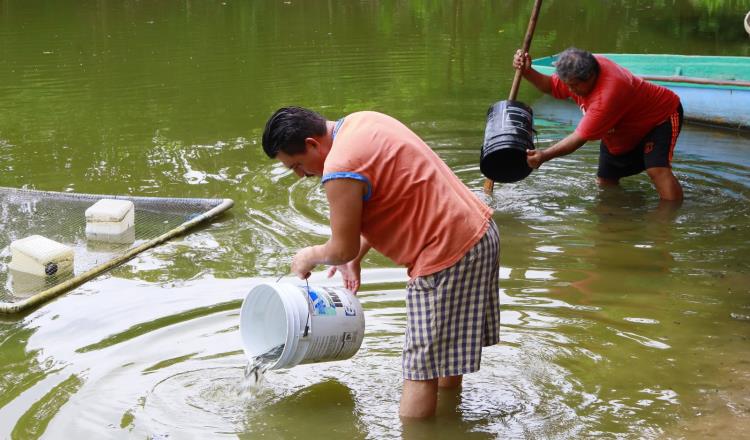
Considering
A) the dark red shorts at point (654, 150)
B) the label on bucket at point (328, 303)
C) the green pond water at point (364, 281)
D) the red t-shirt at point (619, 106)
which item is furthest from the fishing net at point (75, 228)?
the dark red shorts at point (654, 150)

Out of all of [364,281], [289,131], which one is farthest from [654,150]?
[289,131]

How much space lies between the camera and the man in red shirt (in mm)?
5824

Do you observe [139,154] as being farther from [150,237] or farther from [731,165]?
[731,165]

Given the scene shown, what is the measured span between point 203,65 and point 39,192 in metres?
6.64

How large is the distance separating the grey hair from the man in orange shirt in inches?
110

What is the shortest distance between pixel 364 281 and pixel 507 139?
1.42 metres

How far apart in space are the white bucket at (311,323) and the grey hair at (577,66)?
2.81 meters

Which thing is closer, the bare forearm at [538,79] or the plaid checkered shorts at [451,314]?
the plaid checkered shorts at [451,314]

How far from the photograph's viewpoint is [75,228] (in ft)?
19.4

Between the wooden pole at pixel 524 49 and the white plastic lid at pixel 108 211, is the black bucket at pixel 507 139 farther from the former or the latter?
the white plastic lid at pixel 108 211

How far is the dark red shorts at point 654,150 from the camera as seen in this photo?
6.21 m

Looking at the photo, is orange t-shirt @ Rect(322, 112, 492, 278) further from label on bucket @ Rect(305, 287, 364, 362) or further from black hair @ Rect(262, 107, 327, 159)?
label on bucket @ Rect(305, 287, 364, 362)

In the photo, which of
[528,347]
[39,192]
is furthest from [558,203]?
[39,192]

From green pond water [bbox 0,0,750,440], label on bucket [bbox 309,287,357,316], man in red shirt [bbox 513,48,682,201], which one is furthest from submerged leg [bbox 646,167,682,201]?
label on bucket [bbox 309,287,357,316]
